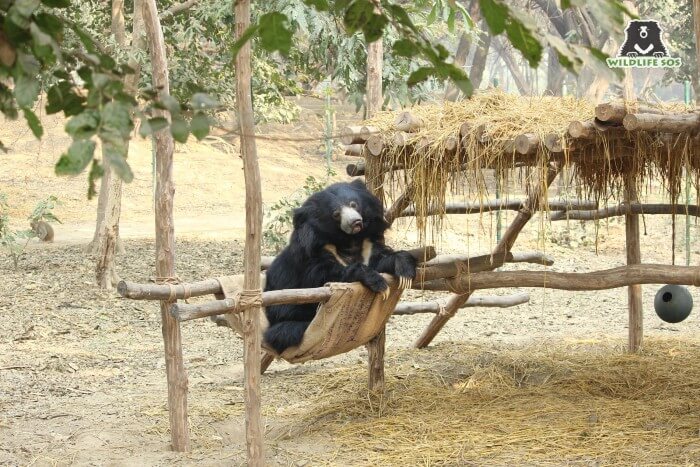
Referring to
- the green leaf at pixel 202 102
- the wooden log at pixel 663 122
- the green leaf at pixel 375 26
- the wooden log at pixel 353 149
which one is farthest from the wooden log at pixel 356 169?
the green leaf at pixel 202 102

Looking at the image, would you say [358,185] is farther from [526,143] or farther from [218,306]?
[218,306]

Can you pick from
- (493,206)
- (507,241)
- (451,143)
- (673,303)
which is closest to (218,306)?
(451,143)

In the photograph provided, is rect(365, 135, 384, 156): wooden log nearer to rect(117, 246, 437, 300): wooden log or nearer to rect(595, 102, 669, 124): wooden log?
rect(117, 246, 437, 300): wooden log

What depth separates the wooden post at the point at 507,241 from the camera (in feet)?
16.4

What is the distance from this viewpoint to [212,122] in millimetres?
1623

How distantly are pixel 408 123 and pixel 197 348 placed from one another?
11.0 ft

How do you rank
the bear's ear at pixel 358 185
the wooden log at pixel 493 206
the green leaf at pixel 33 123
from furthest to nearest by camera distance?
the wooden log at pixel 493 206 → the bear's ear at pixel 358 185 → the green leaf at pixel 33 123

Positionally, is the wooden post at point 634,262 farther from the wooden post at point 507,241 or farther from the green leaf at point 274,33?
the green leaf at point 274,33

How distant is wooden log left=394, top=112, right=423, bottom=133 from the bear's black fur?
108cm

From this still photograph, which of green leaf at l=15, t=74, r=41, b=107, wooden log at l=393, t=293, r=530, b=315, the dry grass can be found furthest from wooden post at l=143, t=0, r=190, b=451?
green leaf at l=15, t=74, r=41, b=107

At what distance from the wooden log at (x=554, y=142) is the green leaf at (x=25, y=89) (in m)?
3.01

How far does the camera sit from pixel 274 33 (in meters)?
1.50

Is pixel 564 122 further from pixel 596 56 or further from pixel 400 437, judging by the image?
pixel 596 56

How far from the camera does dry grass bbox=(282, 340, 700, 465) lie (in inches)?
179
